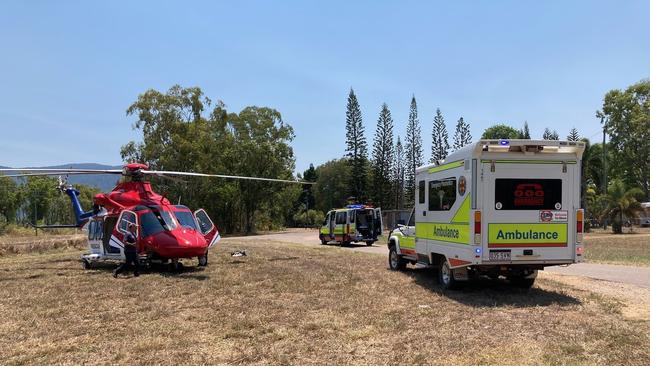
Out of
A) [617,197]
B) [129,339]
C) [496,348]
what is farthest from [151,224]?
[617,197]

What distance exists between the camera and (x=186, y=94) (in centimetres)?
5312

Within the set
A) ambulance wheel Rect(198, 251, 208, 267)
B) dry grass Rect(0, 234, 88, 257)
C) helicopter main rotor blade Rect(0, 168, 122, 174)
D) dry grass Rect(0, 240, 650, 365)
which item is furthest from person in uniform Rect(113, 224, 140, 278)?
dry grass Rect(0, 234, 88, 257)

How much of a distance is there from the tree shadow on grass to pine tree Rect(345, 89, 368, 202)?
4946cm

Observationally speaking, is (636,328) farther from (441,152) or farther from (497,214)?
(441,152)

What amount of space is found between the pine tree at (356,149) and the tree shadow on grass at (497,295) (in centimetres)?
4946

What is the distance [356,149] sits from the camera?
2443 inches

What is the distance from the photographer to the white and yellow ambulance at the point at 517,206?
32.9 feet

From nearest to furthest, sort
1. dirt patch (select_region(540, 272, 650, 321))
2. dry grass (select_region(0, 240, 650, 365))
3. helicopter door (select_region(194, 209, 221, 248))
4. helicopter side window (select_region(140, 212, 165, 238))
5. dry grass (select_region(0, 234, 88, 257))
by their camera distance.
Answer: dry grass (select_region(0, 240, 650, 365)) < dirt patch (select_region(540, 272, 650, 321)) < helicopter side window (select_region(140, 212, 165, 238)) < helicopter door (select_region(194, 209, 221, 248)) < dry grass (select_region(0, 234, 88, 257))

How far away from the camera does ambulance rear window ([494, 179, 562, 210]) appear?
10.1 m

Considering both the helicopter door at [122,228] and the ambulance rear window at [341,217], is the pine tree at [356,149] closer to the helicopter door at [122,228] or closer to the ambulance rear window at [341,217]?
the ambulance rear window at [341,217]

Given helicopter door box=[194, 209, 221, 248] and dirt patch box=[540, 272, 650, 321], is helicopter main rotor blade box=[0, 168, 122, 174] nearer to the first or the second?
helicopter door box=[194, 209, 221, 248]

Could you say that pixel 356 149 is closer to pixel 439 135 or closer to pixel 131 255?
pixel 439 135

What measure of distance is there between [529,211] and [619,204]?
35950 millimetres

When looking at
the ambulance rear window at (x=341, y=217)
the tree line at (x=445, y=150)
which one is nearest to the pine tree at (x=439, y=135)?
the tree line at (x=445, y=150)
